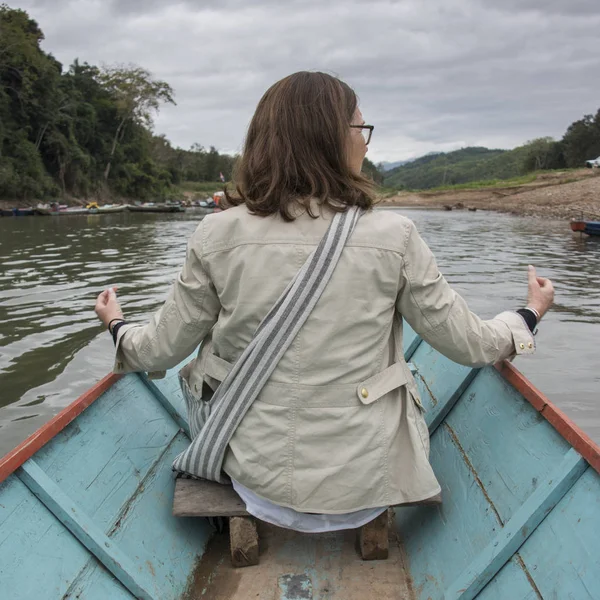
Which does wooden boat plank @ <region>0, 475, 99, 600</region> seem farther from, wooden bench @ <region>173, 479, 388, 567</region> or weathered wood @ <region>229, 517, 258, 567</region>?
weathered wood @ <region>229, 517, 258, 567</region>

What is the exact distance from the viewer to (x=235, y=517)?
6.65ft

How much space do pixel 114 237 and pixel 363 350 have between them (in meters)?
19.3

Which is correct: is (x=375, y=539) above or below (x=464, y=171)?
above

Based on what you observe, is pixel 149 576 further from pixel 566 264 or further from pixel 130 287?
pixel 566 264

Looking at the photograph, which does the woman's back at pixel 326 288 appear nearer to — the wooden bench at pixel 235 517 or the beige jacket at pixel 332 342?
the beige jacket at pixel 332 342

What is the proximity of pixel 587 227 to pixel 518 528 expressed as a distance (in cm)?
1789

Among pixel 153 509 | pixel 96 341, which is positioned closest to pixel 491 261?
pixel 96 341

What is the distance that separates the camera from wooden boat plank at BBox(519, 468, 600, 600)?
4.67 ft

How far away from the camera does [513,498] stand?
1866 millimetres

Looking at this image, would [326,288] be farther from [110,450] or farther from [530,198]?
[530,198]

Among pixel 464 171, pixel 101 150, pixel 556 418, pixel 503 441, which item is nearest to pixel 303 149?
pixel 556 418

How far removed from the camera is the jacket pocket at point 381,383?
1766 millimetres

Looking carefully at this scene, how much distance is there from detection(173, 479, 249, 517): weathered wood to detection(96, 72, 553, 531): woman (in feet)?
0.57

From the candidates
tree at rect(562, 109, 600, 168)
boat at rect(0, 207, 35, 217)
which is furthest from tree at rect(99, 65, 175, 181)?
tree at rect(562, 109, 600, 168)
